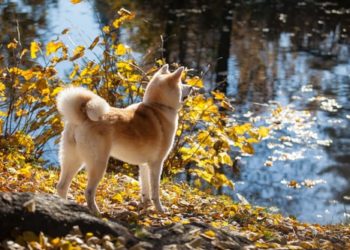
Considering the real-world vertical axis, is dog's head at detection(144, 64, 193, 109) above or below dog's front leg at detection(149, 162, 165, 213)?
above

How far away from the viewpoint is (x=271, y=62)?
17.9 m

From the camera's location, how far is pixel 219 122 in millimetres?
8039

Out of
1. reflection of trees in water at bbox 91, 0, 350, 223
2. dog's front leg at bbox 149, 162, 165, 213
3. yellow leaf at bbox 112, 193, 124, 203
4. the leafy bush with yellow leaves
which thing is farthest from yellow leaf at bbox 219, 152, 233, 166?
reflection of trees in water at bbox 91, 0, 350, 223

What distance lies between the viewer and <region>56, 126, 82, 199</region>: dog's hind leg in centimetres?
509

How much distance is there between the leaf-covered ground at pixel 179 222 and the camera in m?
4.05

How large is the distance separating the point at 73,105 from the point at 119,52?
2854mm

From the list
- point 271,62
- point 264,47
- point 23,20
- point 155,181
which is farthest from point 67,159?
point 264,47

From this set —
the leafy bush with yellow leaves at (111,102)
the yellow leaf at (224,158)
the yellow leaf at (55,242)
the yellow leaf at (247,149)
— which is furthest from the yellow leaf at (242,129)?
the yellow leaf at (55,242)

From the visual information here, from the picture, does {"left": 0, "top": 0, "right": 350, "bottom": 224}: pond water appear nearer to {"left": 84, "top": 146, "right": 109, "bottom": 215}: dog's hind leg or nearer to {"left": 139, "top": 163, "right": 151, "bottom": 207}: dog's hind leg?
{"left": 139, "top": 163, "right": 151, "bottom": 207}: dog's hind leg

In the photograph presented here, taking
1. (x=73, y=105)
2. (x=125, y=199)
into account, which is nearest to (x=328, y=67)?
(x=125, y=199)

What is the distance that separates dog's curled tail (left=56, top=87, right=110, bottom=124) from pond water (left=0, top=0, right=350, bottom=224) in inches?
143

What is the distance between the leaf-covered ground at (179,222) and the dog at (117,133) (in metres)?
0.31

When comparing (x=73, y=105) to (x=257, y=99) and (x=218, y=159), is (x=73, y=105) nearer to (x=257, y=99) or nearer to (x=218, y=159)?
(x=218, y=159)

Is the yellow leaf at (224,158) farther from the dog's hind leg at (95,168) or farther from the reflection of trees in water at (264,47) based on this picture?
the dog's hind leg at (95,168)
